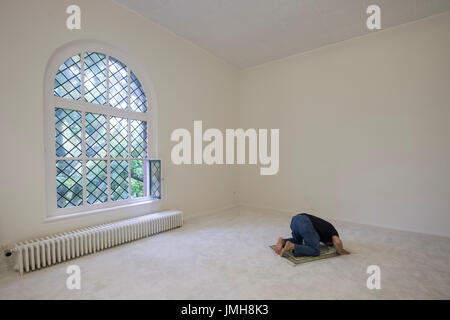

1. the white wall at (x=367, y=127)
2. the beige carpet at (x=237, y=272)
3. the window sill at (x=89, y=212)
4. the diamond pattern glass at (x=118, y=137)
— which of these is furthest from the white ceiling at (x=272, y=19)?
the beige carpet at (x=237, y=272)

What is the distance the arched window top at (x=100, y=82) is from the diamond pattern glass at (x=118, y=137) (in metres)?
0.22

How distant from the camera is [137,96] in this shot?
3791mm

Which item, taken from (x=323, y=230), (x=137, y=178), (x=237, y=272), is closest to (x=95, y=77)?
(x=137, y=178)

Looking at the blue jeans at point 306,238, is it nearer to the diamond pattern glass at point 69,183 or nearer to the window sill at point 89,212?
the window sill at point 89,212

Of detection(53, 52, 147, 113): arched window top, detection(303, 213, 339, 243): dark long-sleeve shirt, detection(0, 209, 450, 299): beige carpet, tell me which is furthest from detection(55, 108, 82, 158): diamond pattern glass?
detection(303, 213, 339, 243): dark long-sleeve shirt

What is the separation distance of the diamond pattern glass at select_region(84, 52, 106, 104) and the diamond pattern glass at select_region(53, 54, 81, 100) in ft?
0.30

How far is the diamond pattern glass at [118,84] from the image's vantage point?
345 centimetres

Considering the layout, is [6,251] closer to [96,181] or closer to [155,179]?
[96,181]

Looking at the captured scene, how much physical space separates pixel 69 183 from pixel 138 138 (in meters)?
1.17

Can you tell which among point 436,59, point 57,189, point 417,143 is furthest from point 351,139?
point 57,189
